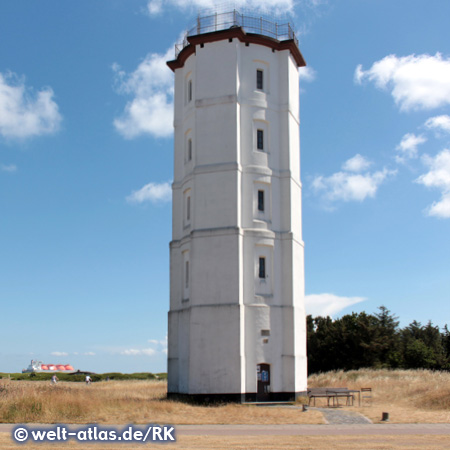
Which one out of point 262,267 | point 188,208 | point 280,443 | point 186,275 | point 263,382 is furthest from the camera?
point 188,208

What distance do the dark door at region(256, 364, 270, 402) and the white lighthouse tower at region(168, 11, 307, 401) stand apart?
6cm

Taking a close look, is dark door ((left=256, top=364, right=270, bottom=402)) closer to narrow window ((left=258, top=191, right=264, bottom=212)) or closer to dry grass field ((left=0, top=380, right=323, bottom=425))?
dry grass field ((left=0, top=380, right=323, bottom=425))

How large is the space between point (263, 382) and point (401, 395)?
7.90m

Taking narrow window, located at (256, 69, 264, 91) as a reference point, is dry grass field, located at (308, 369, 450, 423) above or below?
below

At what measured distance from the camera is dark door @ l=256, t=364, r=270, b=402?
1371 inches

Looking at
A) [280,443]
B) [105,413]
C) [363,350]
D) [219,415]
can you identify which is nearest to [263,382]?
[219,415]

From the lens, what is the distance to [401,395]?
3512cm

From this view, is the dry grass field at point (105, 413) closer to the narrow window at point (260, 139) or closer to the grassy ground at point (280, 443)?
the grassy ground at point (280, 443)

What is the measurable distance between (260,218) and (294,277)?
4051 mm

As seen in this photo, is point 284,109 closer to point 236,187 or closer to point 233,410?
point 236,187

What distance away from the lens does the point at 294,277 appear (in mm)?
36688

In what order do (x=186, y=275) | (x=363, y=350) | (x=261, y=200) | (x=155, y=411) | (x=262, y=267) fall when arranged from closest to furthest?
(x=155, y=411) < (x=262, y=267) < (x=261, y=200) < (x=186, y=275) < (x=363, y=350)

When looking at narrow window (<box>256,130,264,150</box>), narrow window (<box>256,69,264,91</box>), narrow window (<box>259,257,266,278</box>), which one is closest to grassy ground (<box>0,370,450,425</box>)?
→ narrow window (<box>259,257,266,278</box>)

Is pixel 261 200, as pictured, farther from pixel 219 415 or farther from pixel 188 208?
pixel 219 415
